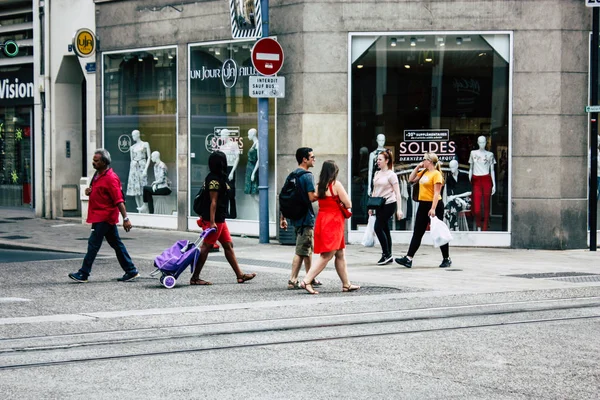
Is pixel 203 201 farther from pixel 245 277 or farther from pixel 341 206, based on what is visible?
pixel 341 206

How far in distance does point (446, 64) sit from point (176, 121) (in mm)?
5907

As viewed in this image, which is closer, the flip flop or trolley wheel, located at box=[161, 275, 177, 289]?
trolley wheel, located at box=[161, 275, 177, 289]

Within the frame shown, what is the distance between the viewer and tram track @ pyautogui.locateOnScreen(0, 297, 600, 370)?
827 centimetres

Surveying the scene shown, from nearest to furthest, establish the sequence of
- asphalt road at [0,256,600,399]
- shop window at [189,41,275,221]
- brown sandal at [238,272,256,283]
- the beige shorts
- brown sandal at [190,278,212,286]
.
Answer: asphalt road at [0,256,600,399], the beige shorts, brown sandal at [190,278,212,286], brown sandal at [238,272,256,283], shop window at [189,41,275,221]

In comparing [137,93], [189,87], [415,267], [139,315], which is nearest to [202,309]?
[139,315]

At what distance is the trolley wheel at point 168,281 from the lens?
12516mm

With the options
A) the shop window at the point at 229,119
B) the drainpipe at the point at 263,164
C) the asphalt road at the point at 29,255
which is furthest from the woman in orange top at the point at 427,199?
the asphalt road at the point at 29,255

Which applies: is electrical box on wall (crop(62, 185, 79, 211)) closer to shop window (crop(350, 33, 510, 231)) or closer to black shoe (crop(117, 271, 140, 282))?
shop window (crop(350, 33, 510, 231))

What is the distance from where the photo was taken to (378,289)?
1235 cm

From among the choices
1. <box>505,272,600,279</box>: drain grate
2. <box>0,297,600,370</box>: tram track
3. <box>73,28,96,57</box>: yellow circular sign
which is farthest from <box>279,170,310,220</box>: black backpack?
<box>73,28,96,57</box>: yellow circular sign

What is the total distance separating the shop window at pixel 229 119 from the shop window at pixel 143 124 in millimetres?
681

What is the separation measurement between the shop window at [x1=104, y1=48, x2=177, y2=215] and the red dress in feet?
31.5

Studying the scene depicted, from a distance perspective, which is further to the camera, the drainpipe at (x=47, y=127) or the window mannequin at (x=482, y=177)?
the drainpipe at (x=47, y=127)

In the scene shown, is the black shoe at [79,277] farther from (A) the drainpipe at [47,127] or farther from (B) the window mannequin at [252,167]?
(A) the drainpipe at [47,127]
